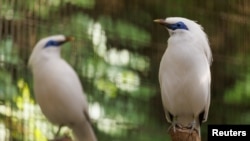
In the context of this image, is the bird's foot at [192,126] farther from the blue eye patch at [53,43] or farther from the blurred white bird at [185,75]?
the blue eye patch at [53,43]

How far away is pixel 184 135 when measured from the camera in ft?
6.79

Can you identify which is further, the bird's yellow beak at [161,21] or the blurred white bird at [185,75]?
the bird's yellow beak at [161,21]

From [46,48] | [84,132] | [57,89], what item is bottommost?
[84,132]

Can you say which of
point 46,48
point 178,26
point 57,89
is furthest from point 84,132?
point 178,26

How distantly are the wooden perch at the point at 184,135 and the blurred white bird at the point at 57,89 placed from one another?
0.29 metres

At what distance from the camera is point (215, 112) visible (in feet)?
8.24

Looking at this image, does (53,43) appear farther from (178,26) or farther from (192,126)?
(192,126)

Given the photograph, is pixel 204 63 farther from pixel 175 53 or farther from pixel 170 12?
pixel 170 12

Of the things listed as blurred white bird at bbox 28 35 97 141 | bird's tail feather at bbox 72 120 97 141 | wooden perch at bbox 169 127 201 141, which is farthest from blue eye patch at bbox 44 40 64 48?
wooden perch at bbox 169 127 201 141

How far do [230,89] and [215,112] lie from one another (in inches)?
4.9

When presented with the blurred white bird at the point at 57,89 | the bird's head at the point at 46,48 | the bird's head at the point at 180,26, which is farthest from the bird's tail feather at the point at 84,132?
the bird's head at the point at 180,26

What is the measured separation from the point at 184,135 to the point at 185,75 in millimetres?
209

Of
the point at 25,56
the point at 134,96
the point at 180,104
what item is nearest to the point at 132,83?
the point at 134,96

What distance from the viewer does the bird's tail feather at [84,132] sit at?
2.20 m
